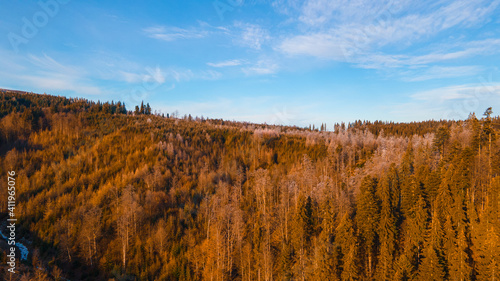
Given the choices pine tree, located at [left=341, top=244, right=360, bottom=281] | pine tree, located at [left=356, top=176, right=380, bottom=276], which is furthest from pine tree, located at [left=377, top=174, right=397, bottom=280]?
pine tree, located at [left=341, top=244, right=360, bottom=281]

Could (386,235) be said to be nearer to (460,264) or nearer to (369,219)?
(369,219)

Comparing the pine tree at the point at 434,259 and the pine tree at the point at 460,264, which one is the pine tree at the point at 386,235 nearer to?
the pine tree at the point at 434,259

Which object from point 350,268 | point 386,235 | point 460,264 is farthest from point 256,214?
point 460,264

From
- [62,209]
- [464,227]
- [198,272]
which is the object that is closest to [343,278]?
[464,227]

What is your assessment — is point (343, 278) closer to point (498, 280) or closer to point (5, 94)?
point (498, 280)

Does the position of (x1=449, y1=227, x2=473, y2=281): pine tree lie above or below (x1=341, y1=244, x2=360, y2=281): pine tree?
above

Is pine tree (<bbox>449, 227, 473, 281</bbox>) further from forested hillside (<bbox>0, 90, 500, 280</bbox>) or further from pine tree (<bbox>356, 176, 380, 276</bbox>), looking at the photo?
pine tree (<bbox>356, 176, 380, 276</bbox>)

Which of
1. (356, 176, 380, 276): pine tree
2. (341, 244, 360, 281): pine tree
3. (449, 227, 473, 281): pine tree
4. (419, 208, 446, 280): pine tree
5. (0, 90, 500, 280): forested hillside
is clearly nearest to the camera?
(449, 227, 473, 281): pine tree

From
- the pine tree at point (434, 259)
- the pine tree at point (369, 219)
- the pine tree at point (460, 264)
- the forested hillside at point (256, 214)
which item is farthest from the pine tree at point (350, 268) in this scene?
the pine tree at point (460, 264)
